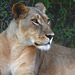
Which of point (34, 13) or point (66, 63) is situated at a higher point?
point (34, 13)

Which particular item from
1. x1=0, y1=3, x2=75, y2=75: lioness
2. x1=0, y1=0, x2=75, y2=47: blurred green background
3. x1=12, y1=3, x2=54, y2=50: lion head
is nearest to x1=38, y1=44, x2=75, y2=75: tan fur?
x1=0, y1=3, x2=75, y2=75: lioness

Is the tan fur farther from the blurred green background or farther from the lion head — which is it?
the blurred green background

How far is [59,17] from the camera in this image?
632 centimetres

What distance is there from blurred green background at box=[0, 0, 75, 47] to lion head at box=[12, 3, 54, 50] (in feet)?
5.28

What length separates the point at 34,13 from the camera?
135 inches

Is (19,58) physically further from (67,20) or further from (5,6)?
(67,20)

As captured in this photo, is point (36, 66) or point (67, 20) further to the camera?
point (67, 20)

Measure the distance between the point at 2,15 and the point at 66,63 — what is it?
1918 mm

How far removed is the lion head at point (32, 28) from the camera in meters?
3.21

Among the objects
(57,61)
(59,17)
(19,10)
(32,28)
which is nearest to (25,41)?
(32,28)

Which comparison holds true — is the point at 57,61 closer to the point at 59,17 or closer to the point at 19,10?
the point at 19,10

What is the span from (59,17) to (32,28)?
3.15m

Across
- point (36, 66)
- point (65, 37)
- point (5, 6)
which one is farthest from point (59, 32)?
point (36, 66)

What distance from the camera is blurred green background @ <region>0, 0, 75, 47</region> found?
17.0 ft
